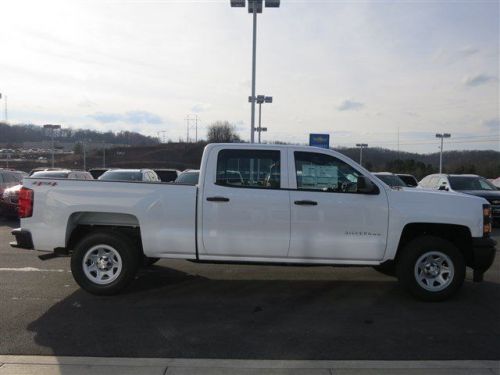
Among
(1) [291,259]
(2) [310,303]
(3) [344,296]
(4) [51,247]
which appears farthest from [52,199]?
(3) [344,296]

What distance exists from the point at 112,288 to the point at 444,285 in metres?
4.42

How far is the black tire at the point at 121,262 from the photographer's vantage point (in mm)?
6340

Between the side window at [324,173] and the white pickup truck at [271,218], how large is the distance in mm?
13

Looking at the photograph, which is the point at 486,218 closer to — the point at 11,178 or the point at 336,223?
the point at 336,223

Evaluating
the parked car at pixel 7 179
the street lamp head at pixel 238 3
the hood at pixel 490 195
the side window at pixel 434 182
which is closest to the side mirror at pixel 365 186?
the hood at pixel 490 195

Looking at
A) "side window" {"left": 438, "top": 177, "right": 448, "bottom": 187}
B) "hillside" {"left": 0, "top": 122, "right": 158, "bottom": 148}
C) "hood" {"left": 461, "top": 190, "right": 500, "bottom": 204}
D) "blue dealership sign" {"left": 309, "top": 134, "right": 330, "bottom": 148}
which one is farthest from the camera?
"hillside" {"left": 0, "top": 122, "right": 158, "bottom": 148}

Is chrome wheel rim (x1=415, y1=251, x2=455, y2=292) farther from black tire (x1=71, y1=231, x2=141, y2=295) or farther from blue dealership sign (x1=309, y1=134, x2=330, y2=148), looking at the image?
blue dealership sign (x1=309, y1=134, x2=330, y2=148)

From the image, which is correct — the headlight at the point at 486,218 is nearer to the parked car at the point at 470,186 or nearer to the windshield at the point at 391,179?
the parked car at the point at 470,186

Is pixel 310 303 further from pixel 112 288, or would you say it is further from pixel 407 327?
pixel 112 288

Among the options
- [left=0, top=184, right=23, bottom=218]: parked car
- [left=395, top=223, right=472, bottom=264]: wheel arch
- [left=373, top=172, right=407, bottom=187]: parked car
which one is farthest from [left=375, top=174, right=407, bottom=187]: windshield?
[left=0, top=184, right=23, bottom=218]: parked car

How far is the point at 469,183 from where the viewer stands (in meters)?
16.8

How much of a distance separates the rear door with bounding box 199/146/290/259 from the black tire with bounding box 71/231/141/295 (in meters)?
0.98

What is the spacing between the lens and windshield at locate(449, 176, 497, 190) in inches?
651

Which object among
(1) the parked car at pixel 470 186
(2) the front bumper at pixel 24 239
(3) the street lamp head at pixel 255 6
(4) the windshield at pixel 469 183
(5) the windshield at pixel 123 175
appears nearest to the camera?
(2) the front bumper at pixel 24 239
